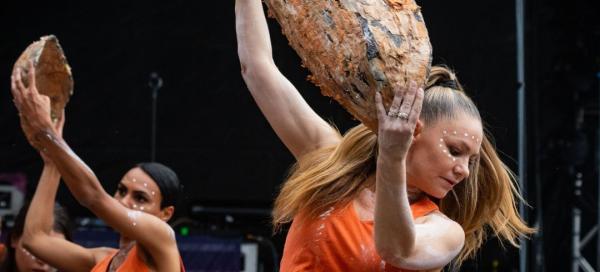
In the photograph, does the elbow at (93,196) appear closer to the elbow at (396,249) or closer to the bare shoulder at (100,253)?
the bare shoulder at (100,253)

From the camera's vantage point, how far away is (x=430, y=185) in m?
2.30

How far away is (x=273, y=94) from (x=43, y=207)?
2.02 meters

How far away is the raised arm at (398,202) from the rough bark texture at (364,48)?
0.18 ft

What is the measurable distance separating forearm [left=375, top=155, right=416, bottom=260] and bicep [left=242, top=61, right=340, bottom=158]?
22.5 inches

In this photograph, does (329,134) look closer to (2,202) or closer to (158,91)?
(158,91)

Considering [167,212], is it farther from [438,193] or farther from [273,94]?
[438,193]

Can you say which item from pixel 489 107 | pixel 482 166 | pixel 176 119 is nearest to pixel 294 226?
pixel 482 166

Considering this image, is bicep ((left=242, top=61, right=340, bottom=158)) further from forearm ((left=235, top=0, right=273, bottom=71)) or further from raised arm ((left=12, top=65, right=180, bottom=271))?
raised arm ((left=12, top=65, right=180, bottom=271))

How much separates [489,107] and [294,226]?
271 cm

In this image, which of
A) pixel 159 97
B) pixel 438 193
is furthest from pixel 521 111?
pixel 438 193

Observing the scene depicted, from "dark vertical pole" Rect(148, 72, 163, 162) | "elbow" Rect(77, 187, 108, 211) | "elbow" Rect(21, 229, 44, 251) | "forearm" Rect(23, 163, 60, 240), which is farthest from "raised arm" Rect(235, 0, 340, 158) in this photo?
"dark vertical pole" Rect(148, 72, 163, 162)

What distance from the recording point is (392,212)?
198 cm

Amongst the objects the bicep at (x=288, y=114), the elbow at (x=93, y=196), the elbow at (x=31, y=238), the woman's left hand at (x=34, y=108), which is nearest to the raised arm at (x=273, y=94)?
the bicep at (x=288, y=114)

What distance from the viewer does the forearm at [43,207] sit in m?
4.25
